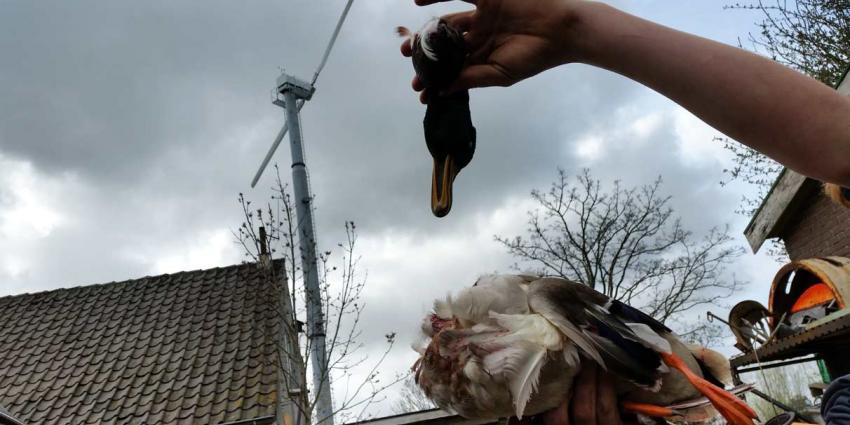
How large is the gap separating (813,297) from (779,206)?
1.67m

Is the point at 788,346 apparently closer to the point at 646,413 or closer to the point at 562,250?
the point at 646,413

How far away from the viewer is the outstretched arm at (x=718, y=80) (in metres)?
0.80

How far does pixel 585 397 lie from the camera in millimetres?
1185

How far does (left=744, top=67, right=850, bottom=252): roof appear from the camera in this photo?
7609mm

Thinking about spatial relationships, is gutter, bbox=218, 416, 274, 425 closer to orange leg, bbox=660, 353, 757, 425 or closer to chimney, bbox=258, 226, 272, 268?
chimney, bbox=258, 226, 272, 268

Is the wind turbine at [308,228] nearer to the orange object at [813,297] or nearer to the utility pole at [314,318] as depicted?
the utility pole at [314,318]

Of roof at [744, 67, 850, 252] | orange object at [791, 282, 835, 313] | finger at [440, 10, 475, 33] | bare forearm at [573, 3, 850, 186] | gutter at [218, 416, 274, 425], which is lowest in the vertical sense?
bare forearm at [573, 3, 850, 186]

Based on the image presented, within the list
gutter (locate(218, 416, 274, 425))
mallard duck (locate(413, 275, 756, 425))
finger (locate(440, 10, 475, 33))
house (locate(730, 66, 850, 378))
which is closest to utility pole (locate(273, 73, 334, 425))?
gutter (locate(218, 416, 274, 425))

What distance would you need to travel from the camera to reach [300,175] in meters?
13.6

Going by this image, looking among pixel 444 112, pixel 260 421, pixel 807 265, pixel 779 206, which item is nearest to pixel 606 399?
pixel 444 112

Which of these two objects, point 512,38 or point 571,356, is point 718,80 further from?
point 571,356

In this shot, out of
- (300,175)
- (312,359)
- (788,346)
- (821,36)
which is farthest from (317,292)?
(821,36)

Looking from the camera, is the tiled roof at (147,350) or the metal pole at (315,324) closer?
the tiled roof at (147,350)

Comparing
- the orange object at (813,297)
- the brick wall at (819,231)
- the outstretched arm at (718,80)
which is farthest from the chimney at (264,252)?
the outstretched arm at (718,80)
